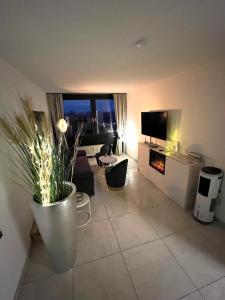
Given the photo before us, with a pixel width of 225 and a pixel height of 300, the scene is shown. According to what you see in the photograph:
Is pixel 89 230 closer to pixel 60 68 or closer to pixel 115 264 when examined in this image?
pixel 115 264

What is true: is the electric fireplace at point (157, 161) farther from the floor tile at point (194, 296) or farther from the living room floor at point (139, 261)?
the floor tile at point (194, 296)

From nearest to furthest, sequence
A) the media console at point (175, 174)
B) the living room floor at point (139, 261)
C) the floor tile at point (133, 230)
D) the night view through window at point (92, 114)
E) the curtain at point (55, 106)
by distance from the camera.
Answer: the living room floor at point (139, 261), the floor tile at point (133, 230), the media console at point (175, 174), the curtain at point (55, 106), the night view through window at point (92, 114)

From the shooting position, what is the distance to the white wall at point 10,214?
4.66 ft

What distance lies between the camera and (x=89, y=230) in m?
2.31

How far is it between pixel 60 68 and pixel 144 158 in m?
2.72

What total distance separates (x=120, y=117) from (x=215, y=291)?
197 inches

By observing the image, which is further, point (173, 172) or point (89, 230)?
point (173, 172)

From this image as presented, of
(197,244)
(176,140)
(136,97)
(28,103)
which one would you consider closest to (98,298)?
(197,244)

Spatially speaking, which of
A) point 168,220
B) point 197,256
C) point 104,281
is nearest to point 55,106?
point 168,220

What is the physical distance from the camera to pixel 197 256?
72.9 inches

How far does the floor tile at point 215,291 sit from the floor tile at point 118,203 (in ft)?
4.59

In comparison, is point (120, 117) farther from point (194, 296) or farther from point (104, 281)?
point (194, 296)

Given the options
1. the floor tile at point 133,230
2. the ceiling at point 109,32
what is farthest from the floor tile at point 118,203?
the ceiling at point 109,32

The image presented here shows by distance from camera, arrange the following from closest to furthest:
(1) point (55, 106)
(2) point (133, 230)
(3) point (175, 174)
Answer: (2) point (133, 230)
(3) point (175, 174)
(1) point (55, 106)
